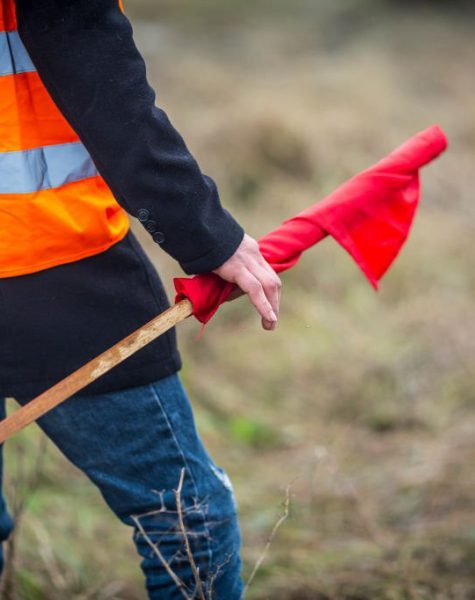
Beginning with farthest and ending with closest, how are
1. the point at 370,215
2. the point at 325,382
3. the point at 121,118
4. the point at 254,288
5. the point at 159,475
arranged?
1. the point at 325,382
2. the point at 370,215
3. the point at 159,475
4. the point at 254,288
5. the point at 121,118

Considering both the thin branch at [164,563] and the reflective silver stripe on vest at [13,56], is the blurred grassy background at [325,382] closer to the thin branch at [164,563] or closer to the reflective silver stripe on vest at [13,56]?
the thin branch at [164,563]

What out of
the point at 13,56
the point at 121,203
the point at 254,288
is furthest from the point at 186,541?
the point at 13,56

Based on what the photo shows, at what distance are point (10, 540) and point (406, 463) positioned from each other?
187cm

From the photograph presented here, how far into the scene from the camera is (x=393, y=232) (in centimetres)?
193

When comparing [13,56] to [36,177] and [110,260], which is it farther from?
[110,260]

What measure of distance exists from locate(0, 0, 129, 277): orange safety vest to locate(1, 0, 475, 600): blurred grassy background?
83 cm

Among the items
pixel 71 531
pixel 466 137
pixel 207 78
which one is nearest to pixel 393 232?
pixel 71 531

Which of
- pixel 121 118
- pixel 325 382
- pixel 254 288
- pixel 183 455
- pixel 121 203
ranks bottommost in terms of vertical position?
pixel 325 382

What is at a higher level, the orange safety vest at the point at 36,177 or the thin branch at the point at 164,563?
the orange safety vest at the point at 36,177

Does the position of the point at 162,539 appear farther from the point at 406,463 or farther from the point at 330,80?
the point at 330,80

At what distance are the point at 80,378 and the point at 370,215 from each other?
74 cm

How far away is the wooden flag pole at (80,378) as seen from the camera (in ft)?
4.86

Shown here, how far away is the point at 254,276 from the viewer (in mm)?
1556

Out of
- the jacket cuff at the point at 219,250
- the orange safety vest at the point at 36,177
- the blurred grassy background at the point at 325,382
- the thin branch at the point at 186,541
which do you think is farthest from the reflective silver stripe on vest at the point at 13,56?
the blurred grassy background at the point at 325,382
